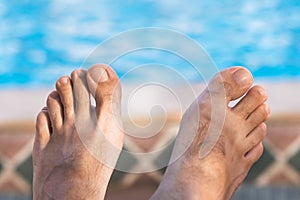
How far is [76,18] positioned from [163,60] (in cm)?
82

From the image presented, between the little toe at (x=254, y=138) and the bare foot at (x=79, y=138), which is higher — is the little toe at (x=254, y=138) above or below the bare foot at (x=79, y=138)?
below

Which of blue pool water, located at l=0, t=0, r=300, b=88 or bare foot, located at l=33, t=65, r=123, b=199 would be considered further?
blue pool water, located at l=0, t=0, r=300, b=88

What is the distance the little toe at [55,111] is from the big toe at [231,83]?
395mm

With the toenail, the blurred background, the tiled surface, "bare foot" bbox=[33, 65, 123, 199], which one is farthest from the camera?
the blurred background

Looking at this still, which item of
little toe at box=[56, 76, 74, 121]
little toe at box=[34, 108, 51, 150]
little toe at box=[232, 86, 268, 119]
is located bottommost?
little toe at box=[232, 86, 268, 119]

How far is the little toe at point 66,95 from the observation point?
1.44 metres

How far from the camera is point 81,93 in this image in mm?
1441

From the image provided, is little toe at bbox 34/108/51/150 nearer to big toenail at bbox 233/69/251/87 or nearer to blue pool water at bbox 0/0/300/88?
big toenail at bbox 233/69/251/87

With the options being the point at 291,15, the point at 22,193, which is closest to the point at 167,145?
the point at 22,193

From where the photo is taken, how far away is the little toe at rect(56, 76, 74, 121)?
1439mm

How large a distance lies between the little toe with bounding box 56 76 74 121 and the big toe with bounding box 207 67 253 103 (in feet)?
1.18

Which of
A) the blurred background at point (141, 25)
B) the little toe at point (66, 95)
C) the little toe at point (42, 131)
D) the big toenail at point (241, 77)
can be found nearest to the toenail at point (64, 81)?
the little toe at point (66, 95)

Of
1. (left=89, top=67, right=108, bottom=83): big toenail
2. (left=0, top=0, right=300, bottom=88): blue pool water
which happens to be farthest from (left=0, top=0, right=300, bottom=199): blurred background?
(left=89, top=67, right=108, bottom=83): big toenail

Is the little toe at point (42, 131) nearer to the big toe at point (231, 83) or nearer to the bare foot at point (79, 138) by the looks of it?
the bare foot at point (79, 138)
